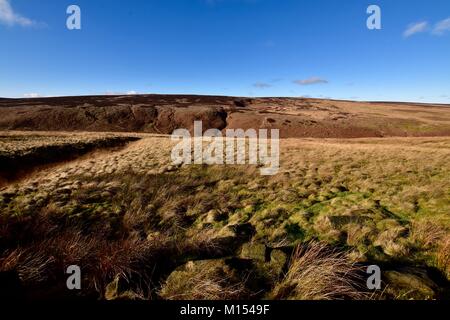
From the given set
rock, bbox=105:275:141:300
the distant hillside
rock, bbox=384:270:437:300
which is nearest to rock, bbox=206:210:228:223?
rock, bbox=105:275:141:300

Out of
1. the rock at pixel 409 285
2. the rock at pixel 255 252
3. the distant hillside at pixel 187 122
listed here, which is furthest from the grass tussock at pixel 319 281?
the distant hillside at pixel 187 122

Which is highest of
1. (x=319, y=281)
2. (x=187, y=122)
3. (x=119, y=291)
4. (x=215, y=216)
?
(x=187, y=122)

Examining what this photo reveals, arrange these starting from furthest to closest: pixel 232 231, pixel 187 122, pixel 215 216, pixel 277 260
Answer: pixel 187 122 < pixel 215 216 < pixel 232 231 < pixel 277 260

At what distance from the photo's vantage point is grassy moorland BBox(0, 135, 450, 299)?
4586 mm

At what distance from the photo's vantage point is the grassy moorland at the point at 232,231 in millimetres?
4586

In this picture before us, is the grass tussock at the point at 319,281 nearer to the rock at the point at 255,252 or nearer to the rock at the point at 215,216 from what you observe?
the rock at the point at 255,252

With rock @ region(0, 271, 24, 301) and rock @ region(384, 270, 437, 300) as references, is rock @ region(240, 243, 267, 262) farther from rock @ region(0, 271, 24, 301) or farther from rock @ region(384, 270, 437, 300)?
rock @ region(0, 271, 24, 301)

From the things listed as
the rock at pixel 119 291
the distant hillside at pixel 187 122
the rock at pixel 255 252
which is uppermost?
the distant hillside at pixel 187 122

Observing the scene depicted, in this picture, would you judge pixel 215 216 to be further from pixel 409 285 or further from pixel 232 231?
pixel 409 285

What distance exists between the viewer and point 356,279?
4.59m

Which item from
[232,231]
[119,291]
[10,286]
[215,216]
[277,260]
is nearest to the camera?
[10,286]

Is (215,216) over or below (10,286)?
below

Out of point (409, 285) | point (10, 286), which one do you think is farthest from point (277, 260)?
point (10, 286)

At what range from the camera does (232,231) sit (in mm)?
7695
